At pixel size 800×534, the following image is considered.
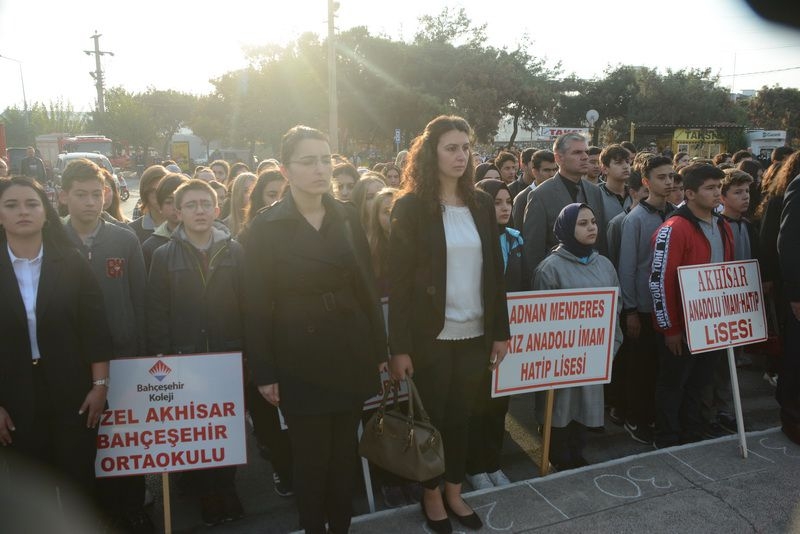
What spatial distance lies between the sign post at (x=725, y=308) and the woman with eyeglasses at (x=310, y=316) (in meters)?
2.34

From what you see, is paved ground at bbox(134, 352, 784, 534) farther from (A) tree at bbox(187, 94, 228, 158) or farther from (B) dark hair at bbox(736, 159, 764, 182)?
(A) tree at bbox(187, 94, 228, 158)

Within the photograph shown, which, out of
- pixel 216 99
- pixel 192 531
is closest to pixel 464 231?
pixel 192 531

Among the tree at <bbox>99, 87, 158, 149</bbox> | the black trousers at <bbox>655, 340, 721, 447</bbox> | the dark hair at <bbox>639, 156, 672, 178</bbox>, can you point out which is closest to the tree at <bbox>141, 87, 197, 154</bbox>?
the tree at <bbox>99, 87, 158, 149</bbox>

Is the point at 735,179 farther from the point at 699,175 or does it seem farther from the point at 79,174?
the point at 79,174

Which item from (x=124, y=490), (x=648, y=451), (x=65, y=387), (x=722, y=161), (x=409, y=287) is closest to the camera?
(x=65, y=387)

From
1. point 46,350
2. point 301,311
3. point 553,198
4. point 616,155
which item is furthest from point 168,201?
point 616,155

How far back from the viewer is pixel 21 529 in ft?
9.54

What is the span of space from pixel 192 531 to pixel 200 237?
5.76 feet

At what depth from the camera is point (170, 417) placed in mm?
3121

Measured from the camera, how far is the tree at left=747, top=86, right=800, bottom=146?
4736cm

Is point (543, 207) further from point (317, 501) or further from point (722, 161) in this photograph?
point (722, 161)

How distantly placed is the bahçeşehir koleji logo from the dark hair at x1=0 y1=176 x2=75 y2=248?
746 millimetres

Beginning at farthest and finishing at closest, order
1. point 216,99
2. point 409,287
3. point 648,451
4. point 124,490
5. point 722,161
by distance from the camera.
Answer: point 216,99
point 722,161
point 648,451
point 124,490
point 409,287

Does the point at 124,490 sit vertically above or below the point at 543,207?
below
